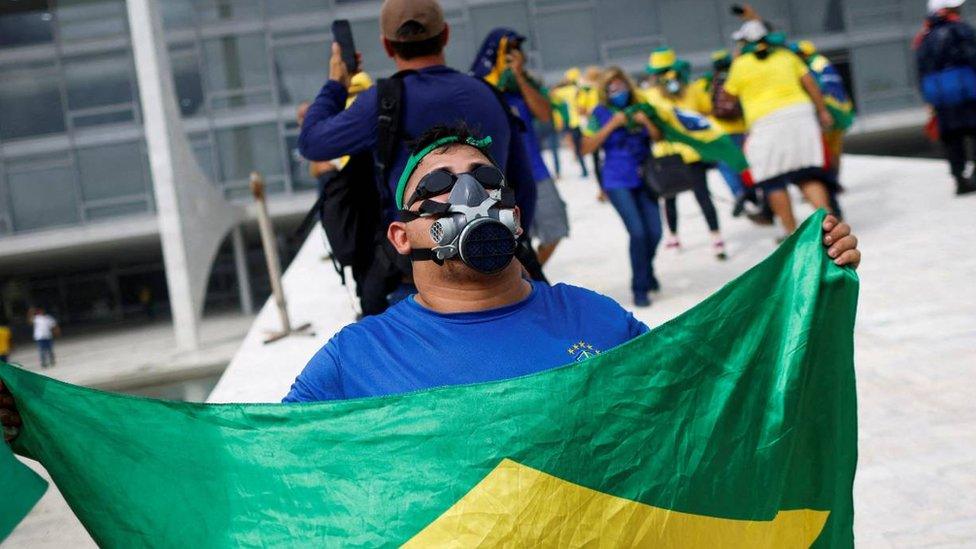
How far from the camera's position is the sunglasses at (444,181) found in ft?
9.78

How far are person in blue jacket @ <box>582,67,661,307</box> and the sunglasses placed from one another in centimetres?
660

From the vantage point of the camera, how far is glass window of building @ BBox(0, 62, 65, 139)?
1362 inches

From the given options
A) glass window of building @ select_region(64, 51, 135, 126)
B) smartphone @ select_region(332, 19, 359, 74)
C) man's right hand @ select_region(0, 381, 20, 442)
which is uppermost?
glass window of building @ select_region(64, 51, 135, 126)

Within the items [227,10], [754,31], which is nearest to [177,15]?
[227,10]

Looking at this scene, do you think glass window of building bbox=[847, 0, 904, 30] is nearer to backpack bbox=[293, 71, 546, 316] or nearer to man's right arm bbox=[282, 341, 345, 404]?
backpack bbox=[293, 71, 546, 316]

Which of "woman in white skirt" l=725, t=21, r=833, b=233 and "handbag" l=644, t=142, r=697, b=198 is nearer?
"handbag" l=644, t=142, r=697, b=198

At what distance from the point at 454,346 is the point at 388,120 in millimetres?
1710

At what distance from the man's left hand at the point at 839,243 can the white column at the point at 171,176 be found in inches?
856

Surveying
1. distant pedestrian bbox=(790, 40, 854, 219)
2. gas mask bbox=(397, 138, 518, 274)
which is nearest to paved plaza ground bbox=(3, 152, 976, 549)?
distant pedestrian bbox=(790, 40, 854, 219)

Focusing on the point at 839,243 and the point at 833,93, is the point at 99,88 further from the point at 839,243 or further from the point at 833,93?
the point at 839,243

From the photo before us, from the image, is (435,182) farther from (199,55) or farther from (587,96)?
(199,55)

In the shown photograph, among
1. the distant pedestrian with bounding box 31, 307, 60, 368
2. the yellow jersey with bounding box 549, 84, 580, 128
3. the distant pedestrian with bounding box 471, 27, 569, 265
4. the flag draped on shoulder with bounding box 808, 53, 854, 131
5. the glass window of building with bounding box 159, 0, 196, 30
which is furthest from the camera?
the glass window of building with bounding box 159, 0, 196, 30

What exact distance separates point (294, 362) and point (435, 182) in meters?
6.47

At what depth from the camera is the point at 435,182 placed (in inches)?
117
